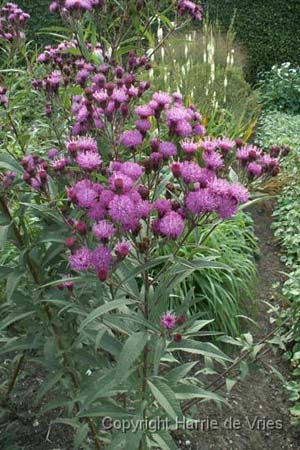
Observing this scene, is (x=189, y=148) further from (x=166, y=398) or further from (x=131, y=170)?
(x=166, y=398)

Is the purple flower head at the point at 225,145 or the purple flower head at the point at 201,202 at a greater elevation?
the purple flower head at the point at 225,145

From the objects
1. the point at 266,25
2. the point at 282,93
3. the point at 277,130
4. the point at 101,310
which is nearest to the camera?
the point at 101,310

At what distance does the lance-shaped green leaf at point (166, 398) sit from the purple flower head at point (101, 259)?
0.38 m

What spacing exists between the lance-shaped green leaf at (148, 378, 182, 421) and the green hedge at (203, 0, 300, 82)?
30.7 ft

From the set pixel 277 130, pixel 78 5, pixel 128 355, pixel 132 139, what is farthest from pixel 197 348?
pixel 277 130

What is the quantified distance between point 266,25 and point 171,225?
9.81 m

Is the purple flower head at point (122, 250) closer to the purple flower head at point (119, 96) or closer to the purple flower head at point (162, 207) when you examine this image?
the purple flower head at point (162, 207)

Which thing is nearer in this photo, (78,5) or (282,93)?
(78,5)

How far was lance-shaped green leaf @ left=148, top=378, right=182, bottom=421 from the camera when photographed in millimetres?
1489

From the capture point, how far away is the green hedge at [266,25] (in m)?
10.3

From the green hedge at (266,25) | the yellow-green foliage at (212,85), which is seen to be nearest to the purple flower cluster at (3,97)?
the yellow-green foliage at (212,85)

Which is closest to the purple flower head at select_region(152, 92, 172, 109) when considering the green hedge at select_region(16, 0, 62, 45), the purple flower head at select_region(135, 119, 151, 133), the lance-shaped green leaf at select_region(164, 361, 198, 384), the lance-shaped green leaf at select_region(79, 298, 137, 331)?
the purple flower head at select_region(135, 119, 151, 133)

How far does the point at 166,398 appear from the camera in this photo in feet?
5.09

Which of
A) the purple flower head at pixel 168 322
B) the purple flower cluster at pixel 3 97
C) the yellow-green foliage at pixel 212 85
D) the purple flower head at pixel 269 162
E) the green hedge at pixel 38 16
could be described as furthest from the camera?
the green hedge at pixel 38 16
